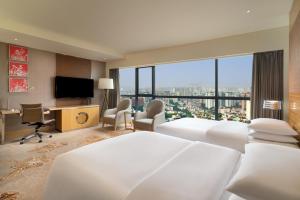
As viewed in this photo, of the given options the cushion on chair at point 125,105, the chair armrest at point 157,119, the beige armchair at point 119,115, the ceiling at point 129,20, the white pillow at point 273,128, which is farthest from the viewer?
the cushion on chair at point 125,105

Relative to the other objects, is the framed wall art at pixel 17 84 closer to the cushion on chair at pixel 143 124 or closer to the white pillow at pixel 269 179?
the cushion on chair at pixel 143 124

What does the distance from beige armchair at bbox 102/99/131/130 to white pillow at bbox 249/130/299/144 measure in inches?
140

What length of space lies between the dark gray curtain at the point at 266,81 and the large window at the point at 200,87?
1.01 ft

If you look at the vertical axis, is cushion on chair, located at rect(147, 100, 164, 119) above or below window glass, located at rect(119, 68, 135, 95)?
below

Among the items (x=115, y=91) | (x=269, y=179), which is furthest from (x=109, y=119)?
(x=269, y=179)

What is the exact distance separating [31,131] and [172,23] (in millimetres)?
4521

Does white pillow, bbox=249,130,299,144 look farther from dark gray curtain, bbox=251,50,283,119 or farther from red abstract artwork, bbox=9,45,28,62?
red abstract artwork, bbox=9,45,28,62

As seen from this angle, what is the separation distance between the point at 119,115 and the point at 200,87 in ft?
8.20

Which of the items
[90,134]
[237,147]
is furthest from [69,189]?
[90,134]

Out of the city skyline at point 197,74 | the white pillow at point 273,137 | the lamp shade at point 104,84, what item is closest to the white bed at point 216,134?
the white pillow at point 273,137

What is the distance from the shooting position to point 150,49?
16.7ft

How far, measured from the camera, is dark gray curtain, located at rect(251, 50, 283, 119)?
324cm

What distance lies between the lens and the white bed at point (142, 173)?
97 cm

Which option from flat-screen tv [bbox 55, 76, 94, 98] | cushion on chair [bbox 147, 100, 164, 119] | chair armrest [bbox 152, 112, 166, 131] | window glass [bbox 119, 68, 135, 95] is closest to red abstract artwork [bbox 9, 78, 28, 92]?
flat-screen tv [bbox 55, 76, 94, 98]
